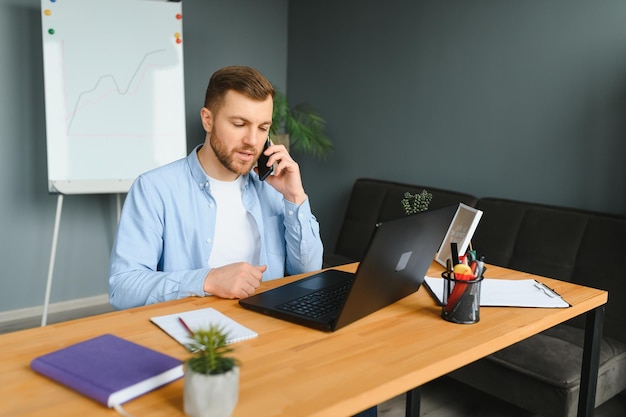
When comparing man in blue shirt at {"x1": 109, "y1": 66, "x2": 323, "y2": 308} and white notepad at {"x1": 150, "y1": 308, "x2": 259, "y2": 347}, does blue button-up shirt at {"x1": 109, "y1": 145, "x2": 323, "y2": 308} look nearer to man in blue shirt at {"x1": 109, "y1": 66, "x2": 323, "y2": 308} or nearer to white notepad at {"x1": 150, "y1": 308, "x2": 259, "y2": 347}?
man in blue shirt at {"x1": 109, "y1": 66, "x2": 323, "y2": 308}

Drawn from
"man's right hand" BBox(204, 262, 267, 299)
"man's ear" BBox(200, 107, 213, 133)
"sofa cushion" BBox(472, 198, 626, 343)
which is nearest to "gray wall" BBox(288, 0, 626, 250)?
"sofa cushion" BBox(472, 198, 626, 343)

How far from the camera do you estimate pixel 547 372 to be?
7.11 feet

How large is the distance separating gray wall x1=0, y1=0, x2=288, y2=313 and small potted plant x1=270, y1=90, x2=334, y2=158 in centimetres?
60

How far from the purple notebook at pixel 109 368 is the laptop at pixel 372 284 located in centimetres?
37

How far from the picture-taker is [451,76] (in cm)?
345

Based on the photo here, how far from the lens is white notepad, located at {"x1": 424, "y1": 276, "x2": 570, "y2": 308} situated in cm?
156

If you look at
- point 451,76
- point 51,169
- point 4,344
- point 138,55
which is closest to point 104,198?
point 51,169

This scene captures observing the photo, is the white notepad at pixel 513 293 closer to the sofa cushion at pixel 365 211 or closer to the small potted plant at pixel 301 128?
the sofa cushion at pixel 365 211

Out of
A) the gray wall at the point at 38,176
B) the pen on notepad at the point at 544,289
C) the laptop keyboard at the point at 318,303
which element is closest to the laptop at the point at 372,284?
the laptop keyboard at the point at 318,303

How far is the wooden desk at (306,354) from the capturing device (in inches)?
38.4

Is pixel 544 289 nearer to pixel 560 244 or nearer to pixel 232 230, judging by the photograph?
pixel 232 230

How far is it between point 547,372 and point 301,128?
88.9 inches

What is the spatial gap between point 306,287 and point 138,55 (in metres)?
2.37

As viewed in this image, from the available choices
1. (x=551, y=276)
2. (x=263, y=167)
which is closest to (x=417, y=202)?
(x=263, y=167)
